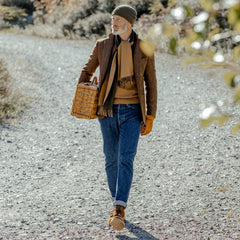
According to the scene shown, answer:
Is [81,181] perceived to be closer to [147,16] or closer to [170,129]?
[170,129]

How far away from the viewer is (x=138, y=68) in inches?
145

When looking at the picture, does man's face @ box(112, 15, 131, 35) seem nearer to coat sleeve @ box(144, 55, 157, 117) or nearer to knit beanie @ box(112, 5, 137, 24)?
knit beanie @ box(112, 5, 137, 24)

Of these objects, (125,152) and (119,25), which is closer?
(119,25)

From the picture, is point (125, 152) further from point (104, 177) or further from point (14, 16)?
point (14, 16)

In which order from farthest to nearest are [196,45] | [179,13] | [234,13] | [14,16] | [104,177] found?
[14,16], [104,177], [196,45], [179,13], [234,13]

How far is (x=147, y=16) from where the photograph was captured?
1788cm

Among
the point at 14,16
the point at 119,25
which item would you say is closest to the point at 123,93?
the point at 119,25

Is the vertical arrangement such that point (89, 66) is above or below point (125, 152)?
above

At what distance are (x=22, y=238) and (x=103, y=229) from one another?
71 centimetres

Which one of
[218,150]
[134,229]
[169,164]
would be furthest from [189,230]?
[218,150]

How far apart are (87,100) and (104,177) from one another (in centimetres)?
193

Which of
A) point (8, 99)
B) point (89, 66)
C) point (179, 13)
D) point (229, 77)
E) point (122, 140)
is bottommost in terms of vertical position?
point (8, 99)

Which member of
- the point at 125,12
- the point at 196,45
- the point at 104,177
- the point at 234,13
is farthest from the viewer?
the point at 104,177

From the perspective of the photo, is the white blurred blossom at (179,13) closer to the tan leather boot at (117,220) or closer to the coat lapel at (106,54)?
the coat lapel at (106,54)
